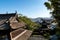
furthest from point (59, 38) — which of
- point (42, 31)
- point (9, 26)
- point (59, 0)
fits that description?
point (42, 31)

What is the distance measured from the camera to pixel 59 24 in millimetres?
6918

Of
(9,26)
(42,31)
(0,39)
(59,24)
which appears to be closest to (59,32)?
(59,24)

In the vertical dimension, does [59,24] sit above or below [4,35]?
above

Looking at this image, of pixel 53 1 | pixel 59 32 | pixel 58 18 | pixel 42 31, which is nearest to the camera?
pixel 59 32

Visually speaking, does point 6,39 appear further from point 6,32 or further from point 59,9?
point 59,9

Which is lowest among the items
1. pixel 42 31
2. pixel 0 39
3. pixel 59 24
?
pixel 42 31

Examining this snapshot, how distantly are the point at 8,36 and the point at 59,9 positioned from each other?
22.6 ft

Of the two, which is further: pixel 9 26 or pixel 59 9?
pixel 9 26

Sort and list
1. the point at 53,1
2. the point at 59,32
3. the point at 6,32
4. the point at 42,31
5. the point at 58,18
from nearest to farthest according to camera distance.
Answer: the point at 59,32
the point at 58,18
the point at 53,1
the point at 6,32
the point at 42,31

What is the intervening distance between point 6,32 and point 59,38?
6.47m

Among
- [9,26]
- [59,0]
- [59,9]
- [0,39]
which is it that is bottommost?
[0,39]

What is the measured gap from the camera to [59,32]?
6.61 m

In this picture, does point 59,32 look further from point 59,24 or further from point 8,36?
point 8,36

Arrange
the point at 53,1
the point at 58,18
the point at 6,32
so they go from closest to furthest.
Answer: the point at 58,18, the point at 53,1, the point at 6,32
